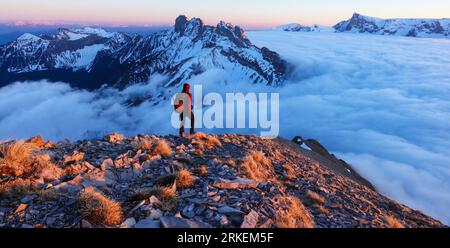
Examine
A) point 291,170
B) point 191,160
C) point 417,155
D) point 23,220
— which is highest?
point 23,220

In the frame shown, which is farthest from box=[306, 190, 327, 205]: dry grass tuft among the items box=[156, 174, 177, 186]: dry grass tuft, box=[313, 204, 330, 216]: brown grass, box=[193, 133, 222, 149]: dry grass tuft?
box=[193, 133, 222, 149]: dry grass tuft

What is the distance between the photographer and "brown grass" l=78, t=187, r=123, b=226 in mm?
7081

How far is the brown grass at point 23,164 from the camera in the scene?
8.86m

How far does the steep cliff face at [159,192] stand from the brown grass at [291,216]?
3 centimetres

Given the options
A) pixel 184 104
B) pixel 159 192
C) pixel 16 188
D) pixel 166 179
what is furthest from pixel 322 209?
pixel 184 104

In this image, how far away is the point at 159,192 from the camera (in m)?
8.66

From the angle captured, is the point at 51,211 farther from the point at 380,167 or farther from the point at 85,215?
the point at 380,167

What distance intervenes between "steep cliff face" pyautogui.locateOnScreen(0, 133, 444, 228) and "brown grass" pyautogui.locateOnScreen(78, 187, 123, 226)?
0.02m

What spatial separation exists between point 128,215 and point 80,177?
8.28 feet

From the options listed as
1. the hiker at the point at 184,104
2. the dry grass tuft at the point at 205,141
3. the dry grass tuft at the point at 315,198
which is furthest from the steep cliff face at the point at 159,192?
the hiker at the point at 184,104

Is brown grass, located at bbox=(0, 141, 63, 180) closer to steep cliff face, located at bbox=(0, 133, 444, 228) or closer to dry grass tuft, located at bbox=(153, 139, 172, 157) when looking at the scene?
steep cliff face, located at bbox=(0, 133, 444, 228)

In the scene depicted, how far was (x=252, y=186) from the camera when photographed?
10469 millimetres

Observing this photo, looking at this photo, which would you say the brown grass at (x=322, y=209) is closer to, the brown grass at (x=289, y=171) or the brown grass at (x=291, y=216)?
the brown grass at (x=291, y=216)
